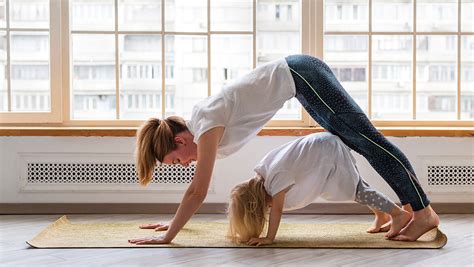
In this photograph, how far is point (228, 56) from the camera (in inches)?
183

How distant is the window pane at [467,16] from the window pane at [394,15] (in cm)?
35

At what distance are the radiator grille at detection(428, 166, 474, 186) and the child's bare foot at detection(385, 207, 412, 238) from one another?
39.2 inches

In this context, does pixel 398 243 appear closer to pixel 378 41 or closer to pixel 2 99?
pixel 378 41

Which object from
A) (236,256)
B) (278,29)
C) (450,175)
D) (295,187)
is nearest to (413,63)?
(450,175)

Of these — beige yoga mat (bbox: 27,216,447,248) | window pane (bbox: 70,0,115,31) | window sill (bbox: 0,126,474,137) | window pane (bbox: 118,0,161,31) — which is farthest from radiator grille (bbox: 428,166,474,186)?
window pane (bbox: 70,0,115,31)

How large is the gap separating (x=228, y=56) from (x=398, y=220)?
1751 millimetres

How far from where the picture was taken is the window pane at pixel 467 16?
474 centimetres

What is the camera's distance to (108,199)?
4285 millimetres

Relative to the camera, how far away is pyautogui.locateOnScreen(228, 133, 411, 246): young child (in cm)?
318

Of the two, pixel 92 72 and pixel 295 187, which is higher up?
pixel 92 72

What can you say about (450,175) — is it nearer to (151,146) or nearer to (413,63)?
(413,63)

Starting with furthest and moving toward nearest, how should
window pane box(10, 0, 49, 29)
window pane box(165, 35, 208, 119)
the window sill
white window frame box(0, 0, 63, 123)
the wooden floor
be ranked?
1. window pane box(165, 35, 208, 119)
2. window pane box(10, 0, 49, 29)
3. white window frame box(0, 0, 63, 123)
4. the window sill
5. the wooden floor

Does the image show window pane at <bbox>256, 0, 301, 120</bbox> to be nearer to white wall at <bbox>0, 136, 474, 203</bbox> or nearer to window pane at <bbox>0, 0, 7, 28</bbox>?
white wall at <bbox>0, 136, 474, 203</bbox>

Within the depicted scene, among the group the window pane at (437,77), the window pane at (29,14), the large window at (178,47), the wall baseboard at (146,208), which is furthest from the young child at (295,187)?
the window pane at (29,14)
